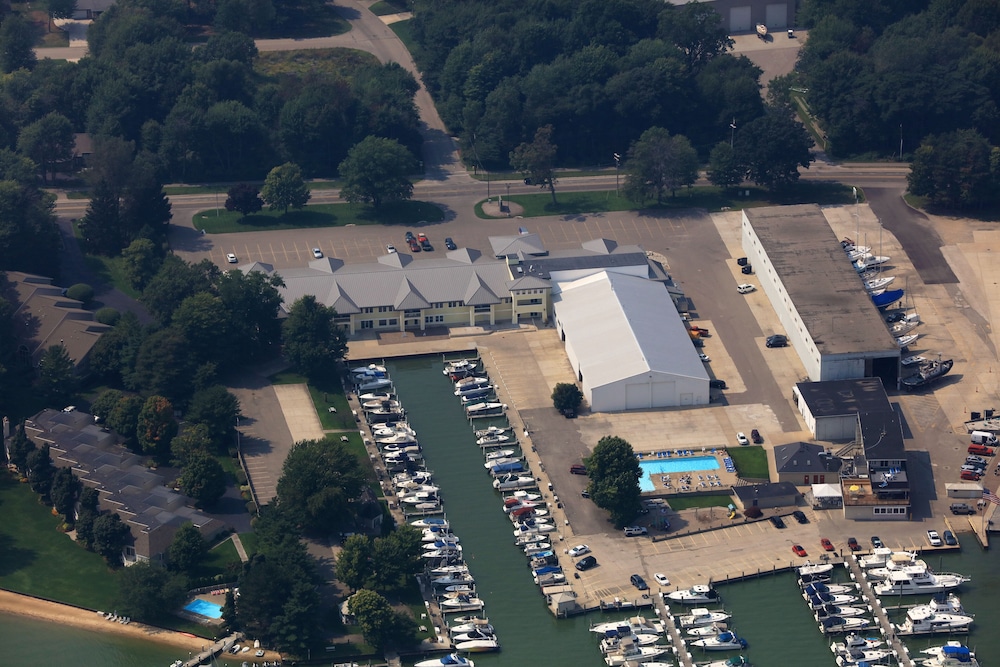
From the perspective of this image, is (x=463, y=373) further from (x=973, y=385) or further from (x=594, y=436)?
(x=973, y=385)

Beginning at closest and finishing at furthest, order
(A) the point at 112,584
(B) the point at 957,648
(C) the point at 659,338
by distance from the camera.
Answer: (B) the point at 957,648 → (A) the point at 112,584 → (C) the point at 659,338

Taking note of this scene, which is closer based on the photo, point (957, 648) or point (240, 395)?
point (957, 648)

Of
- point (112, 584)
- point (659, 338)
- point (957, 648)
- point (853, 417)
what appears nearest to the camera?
point (957, 648)

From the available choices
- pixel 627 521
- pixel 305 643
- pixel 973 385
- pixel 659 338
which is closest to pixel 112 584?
pixel 305 643

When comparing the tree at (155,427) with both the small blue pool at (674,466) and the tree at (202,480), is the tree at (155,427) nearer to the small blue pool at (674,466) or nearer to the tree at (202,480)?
the tree at (202,480)

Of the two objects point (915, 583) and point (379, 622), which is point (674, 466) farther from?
point (379, 622)
